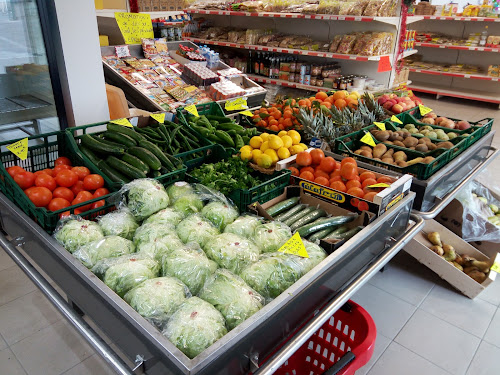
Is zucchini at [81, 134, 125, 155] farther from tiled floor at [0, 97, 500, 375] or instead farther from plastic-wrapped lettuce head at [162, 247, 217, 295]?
tiled floor at [0, 97, 500, 375]

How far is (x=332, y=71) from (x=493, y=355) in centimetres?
442

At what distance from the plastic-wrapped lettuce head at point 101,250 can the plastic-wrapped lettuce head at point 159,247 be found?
2.6 inches

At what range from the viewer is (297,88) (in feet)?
21.1

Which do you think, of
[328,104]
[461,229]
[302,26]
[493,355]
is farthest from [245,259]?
[302,26]

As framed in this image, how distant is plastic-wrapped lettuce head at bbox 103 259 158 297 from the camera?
1.35 metres

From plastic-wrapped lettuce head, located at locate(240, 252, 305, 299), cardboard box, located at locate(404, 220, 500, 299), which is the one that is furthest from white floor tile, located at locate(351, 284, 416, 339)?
plastic-wrapped lettuce head, located at locate(240, 252, 305, 299)

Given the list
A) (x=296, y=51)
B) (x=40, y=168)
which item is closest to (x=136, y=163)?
(x=40, y=168)

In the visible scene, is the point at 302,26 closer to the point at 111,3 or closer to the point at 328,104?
the point at 111,3

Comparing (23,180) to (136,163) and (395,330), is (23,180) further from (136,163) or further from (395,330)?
(395,330)

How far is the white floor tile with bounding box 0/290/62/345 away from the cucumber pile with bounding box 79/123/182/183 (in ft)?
3.69

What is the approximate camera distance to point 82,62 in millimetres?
2957

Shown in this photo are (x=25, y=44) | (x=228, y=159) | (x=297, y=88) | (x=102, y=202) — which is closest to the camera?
(x=102, y=202)

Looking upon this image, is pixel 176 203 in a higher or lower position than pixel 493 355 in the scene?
higher

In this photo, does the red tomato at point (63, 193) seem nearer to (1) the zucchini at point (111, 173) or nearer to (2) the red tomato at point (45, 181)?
(2) the red tomato at point (45, 181)
